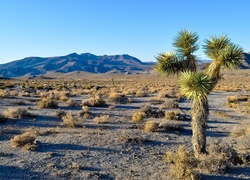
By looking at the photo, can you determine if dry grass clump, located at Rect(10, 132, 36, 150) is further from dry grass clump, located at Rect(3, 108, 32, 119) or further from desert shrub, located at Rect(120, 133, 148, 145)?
dry grass clump, located at Rect(3, 108, 32, 119)

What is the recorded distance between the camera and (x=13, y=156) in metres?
10.4

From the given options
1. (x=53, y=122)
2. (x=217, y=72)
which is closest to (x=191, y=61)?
(x=217, y=72)

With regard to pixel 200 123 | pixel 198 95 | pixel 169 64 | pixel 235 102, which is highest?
pixel 169 64

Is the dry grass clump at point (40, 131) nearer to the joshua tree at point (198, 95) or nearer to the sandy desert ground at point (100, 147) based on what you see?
the sandy desert ground at point (100, 147)

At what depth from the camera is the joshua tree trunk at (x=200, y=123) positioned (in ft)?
32.3

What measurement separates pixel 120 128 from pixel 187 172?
754 cm

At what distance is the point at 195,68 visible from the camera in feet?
33.6

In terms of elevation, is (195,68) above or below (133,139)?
above

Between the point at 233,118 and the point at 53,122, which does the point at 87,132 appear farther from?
the point at 233,118

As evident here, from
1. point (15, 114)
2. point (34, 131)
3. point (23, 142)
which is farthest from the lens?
point (15, 114)

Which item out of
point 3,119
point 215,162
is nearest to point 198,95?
point 215,162

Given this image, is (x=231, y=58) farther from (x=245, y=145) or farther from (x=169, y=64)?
(x=245, y=145)

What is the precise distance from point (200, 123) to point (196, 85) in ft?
4.38

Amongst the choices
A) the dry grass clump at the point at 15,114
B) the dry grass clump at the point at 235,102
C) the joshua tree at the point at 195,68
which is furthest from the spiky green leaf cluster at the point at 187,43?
the dry grass clump at the point at 235,102
